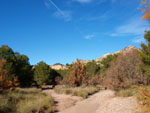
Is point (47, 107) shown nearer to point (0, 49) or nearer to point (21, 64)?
point (0, 49)

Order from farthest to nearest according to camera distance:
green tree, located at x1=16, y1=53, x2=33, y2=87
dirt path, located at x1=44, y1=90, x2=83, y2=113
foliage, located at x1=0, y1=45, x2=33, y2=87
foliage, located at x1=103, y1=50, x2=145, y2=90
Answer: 1. green tree, located at x1=16, y1=53, x2=33, y2=87
2. foliage, located at x1=0, y1=45, x2=33, y2=87
3. foliage, located at x1=103, y1=50, x2=145, y2=90
4. dirt path, located at x1=44, y1=90, x2=83, y2=113

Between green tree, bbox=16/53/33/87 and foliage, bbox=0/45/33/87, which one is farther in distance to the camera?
green tree, bbox=16/53/33/87

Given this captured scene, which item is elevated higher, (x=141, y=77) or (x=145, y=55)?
(x=145, y=55)

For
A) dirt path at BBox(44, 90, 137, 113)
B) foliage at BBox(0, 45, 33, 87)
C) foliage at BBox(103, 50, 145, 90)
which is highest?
foliage at BBox(0, 45, 33, 87)

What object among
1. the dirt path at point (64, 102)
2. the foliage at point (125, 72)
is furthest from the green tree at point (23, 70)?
the foliage at point (125, 72)

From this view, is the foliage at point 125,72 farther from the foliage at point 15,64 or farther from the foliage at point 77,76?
the foliage at point 15,64

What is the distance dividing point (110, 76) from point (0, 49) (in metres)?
21.0

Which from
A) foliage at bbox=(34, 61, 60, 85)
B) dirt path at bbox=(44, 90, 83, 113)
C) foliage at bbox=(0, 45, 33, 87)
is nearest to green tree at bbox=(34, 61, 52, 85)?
foliage at bbox=(34, 61, 60, 85)

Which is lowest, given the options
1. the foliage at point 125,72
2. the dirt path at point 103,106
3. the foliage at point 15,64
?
the dirt path at point 103,106

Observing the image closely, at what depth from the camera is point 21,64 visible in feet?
109

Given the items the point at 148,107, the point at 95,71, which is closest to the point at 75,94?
the point at 148,107

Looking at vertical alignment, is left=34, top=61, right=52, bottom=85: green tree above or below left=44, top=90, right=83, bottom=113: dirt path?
above

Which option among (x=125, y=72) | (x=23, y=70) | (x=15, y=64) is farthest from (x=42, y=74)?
(x=125, y=72)

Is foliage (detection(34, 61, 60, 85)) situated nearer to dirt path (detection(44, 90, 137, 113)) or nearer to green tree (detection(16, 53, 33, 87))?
green tree (detection(16, 53, 33, 87))
